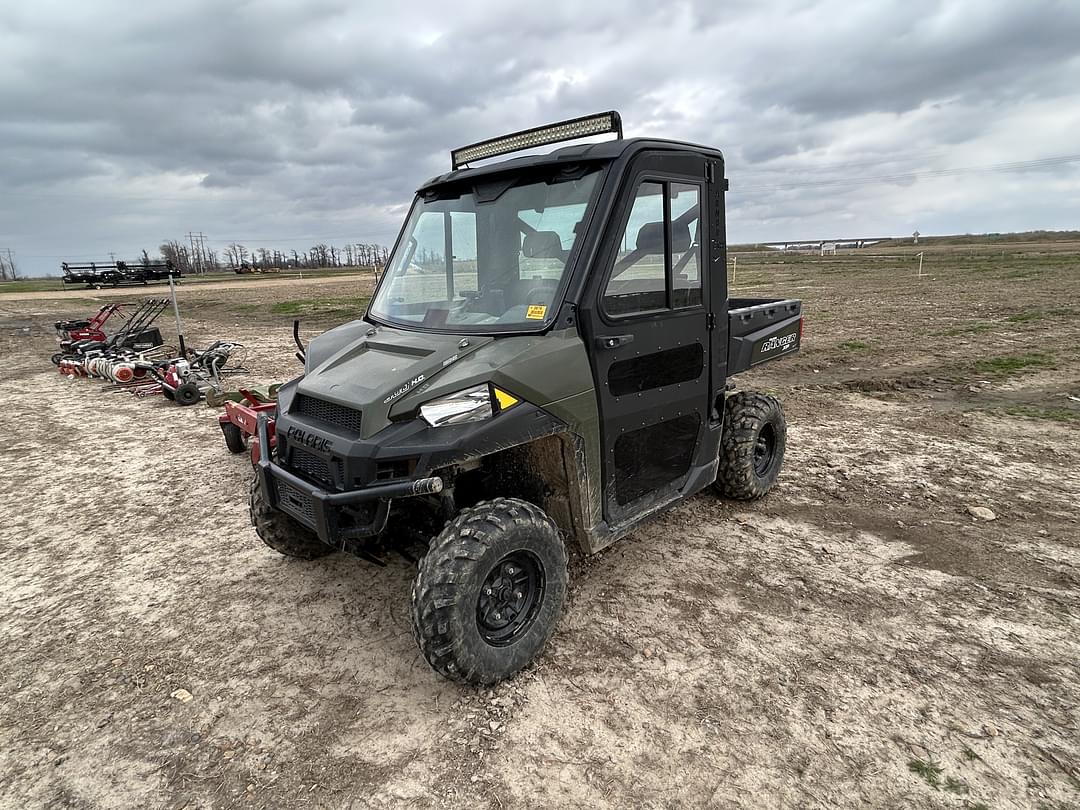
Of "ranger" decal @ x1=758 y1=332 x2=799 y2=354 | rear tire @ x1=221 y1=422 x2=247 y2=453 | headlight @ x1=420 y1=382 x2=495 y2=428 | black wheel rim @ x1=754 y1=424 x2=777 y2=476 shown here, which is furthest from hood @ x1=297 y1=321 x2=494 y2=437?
rear tire @ x1=221 y1=422 x2=247 y2=453

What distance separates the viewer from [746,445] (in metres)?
4.67

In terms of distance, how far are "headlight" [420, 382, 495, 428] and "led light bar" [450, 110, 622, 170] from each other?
5.35 feet

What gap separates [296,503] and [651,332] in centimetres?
211

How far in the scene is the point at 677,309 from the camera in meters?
3.63

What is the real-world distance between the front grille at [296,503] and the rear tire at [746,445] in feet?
10.2

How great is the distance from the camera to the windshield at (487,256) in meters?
3.19

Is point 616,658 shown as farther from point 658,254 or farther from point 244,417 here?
point 244,417

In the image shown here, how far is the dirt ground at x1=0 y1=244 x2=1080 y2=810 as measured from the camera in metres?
2.45

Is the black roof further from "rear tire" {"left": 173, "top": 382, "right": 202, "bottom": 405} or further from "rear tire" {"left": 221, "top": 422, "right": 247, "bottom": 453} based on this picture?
"rear tire" {"left": 173, "top": 382, "right": 202, "bottom": 405}

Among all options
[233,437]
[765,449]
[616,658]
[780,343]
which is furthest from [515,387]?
[233,437]

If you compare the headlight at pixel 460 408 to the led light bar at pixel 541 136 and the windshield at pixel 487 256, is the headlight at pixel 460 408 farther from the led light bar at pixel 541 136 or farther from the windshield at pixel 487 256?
the led light bar at pixel 541 136

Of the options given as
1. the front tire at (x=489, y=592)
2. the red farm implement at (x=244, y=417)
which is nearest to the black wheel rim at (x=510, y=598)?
the front tire at (x=489, y=592)

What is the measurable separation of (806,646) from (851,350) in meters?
9.18

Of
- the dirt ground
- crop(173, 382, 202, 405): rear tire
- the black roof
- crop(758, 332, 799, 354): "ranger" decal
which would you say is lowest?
the dirt ground
